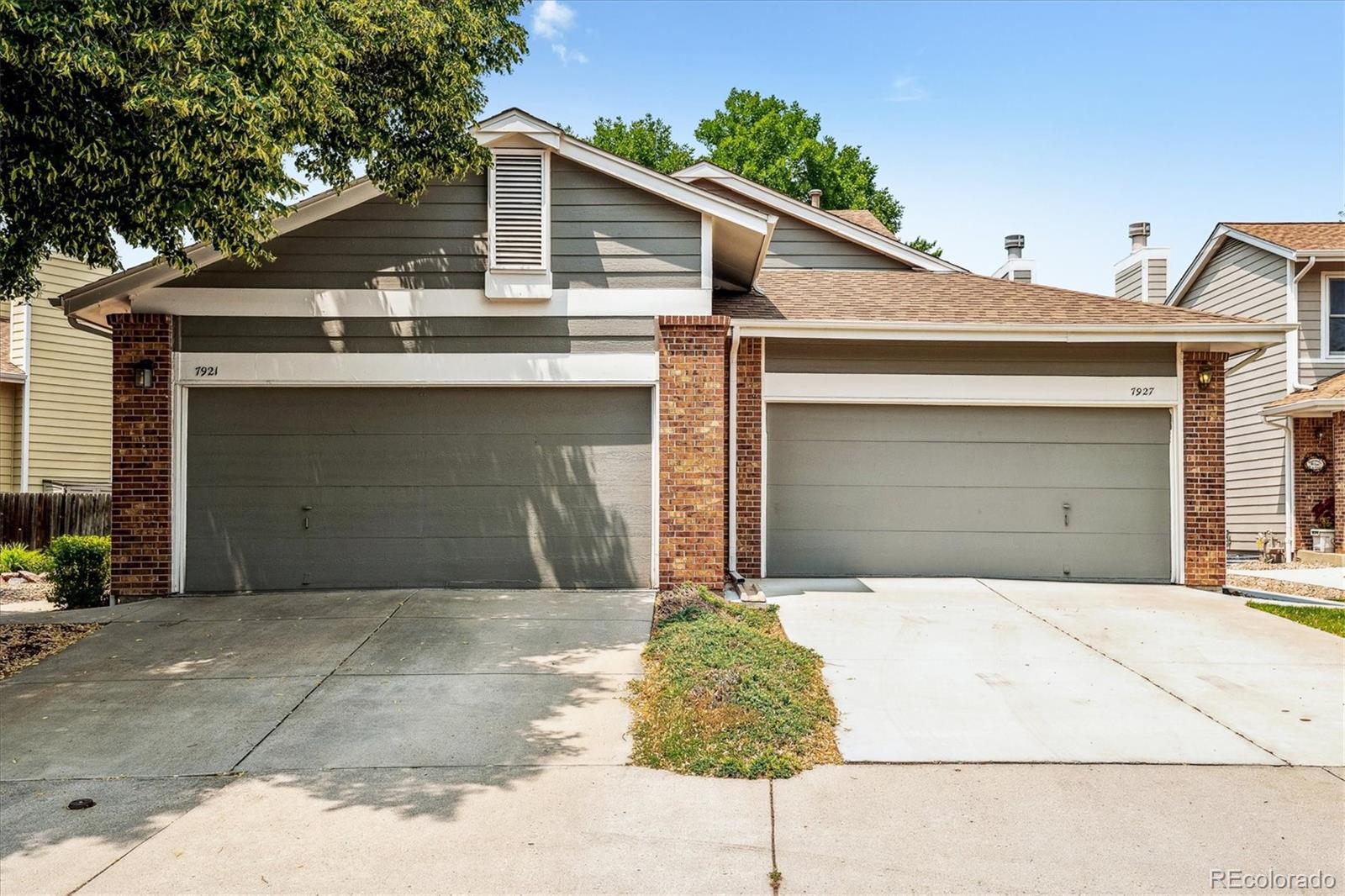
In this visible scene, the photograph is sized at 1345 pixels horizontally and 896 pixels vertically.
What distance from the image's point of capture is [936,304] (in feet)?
35.8

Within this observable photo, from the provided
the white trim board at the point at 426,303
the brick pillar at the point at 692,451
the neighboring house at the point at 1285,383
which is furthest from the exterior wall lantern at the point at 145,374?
the neighboring house at the point at 1285,383

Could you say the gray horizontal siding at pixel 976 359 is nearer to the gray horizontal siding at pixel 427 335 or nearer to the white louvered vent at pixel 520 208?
the gray horizontal siding at pixel 427 335

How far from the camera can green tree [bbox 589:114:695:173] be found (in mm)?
35906

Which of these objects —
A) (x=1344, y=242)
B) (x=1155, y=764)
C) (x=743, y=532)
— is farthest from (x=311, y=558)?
(x=1344, y=242)

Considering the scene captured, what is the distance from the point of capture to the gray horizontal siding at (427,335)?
9336 millimetres

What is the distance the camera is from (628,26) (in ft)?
52.2

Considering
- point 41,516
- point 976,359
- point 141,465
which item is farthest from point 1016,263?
point 41,516

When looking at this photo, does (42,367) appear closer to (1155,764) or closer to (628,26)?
(628,26)

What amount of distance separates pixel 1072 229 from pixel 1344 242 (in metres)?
8.97

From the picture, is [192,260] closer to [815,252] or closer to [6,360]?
[815,252]

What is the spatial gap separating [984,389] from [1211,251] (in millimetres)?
11744

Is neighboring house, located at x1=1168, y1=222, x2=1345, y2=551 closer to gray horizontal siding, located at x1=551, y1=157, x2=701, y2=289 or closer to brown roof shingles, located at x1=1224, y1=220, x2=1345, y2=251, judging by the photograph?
brown roof shingles, located at x1=1224, y1=220, x2=1345, y2=251

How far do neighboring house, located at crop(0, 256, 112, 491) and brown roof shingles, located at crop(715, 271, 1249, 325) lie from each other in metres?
13.1

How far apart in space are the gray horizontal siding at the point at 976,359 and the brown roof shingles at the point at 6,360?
47.6 feet
